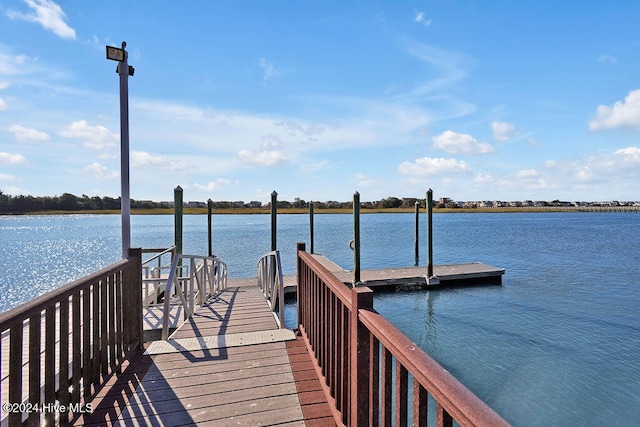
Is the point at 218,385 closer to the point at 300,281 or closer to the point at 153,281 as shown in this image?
the point at 300,281

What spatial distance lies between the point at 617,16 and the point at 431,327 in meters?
10.4

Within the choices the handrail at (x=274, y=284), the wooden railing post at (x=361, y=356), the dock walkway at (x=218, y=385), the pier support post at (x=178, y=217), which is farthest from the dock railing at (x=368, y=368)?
the pier support post at (x=178, y=217)

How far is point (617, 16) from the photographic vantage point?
9.47 metres

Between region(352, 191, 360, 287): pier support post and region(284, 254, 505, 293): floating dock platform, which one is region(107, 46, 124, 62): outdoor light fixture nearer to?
region(284, 254, 505, 293): floating dock platform

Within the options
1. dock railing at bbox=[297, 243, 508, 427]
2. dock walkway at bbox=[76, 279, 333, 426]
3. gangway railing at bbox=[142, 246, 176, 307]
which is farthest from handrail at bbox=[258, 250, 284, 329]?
gangway railing at bbox=[142, 246, 176, 307]

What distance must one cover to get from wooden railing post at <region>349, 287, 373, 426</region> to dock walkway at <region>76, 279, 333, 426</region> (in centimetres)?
54

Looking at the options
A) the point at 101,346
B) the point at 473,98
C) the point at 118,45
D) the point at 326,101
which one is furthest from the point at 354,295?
the point at 473,98

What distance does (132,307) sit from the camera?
3057mm

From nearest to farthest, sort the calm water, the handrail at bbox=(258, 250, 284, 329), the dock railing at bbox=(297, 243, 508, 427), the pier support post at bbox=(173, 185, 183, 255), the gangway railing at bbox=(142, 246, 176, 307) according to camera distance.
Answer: the dock railing at bbox=(297, 243, 508, 427)
the handrail at bbox=(258, 250, 284, 329)
the calm water
the gangway railing at bbox=(142, 246, 176, 307)
the pier support post at bbox=(173, 185, 183, 255)

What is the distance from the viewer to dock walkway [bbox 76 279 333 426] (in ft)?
6.97

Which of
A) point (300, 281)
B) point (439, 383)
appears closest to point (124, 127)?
point (300, 281)

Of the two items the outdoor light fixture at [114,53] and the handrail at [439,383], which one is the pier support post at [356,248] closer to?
the outdoor light fixture at [114,53]

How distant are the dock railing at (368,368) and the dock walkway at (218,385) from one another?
23 cm

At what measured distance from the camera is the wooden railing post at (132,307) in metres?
2.92
